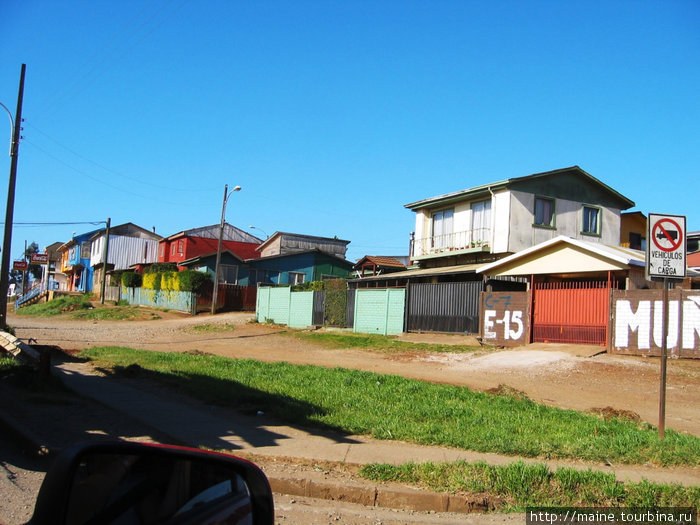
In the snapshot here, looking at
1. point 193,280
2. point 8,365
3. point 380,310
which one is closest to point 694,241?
point 380,310

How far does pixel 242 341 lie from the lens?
26.9 m

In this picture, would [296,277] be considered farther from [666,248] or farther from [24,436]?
[24,436]

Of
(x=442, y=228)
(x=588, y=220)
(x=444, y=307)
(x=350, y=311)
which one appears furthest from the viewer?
(x=442, y=228)

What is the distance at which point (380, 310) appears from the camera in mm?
28406

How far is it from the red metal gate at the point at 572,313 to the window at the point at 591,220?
1159 centimetres

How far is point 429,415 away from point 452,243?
966 inches

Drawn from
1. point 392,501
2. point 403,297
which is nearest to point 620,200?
point 403,297

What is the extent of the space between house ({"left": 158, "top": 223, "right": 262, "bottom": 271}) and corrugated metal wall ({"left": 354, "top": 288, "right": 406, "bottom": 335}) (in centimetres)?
2424

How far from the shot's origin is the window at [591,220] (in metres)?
32.0

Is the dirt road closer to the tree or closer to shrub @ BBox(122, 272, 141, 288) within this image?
shrub @ BBox(122, 272, 141, 288)

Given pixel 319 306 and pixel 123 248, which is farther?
pixel 123 248

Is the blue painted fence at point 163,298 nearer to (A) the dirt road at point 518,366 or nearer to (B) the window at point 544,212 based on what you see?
(A) the dirt road at point 518,366

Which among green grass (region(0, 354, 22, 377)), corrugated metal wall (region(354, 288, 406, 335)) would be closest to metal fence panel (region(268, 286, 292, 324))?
corrugated metal wall (region(354, 288, 406, 335))

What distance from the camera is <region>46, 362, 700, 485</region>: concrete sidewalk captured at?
21.6 ft
